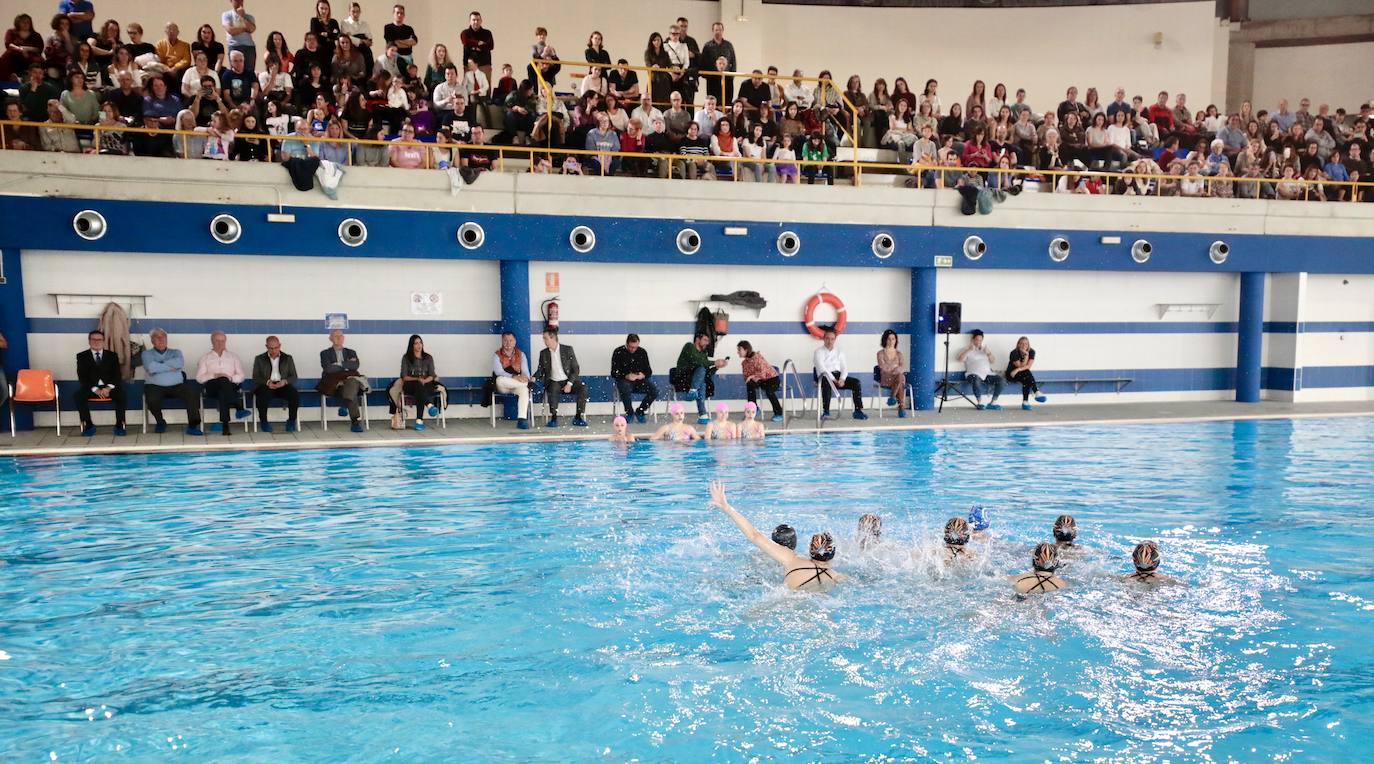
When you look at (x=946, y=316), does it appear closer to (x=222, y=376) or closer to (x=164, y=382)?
(x=222, y=376)

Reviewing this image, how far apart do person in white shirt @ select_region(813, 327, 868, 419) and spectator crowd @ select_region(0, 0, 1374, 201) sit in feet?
8.98

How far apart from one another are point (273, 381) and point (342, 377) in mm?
861

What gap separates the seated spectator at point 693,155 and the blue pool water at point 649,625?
688cm

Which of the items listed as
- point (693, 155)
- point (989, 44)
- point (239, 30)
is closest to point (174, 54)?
point (239, 30)

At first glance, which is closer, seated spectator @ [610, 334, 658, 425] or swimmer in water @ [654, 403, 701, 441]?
swimmer in water @ [654, 403, 701, 441]

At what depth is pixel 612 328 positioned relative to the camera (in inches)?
A: 635

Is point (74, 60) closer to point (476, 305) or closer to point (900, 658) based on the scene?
point (476, 305)

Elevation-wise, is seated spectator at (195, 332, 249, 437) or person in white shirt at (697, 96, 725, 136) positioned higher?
person in white shirt at (697, 96, 725, 136)

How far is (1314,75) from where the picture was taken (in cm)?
2456

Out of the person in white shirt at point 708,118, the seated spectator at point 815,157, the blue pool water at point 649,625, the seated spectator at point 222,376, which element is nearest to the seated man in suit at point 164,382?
the seated spectator at point 222,376

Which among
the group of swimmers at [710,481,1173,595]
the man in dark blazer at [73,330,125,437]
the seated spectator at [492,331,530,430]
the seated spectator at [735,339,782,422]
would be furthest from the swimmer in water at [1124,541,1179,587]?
the man in dark blazer at [73,330,125,437]

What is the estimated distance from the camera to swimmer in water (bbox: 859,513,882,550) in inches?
290

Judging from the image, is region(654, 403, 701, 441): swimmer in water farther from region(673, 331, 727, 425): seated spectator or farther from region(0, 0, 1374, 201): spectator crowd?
region(0, 0, 1374, 201): spectator crowd

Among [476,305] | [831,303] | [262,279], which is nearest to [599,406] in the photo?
[476,305]
